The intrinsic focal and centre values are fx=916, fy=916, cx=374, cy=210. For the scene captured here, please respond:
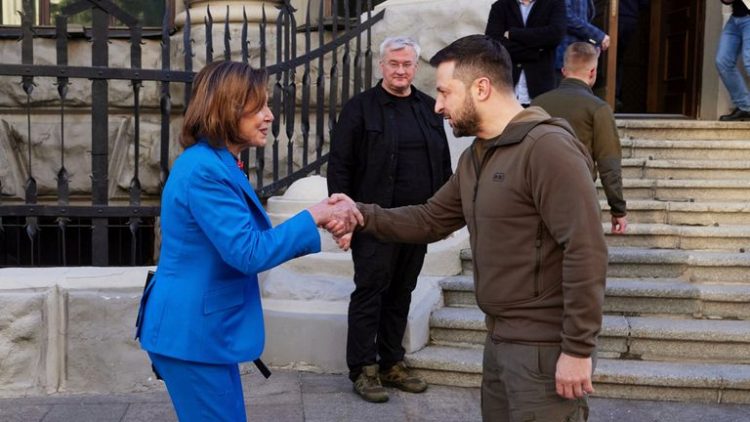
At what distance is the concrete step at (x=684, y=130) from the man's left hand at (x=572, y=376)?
541 cm

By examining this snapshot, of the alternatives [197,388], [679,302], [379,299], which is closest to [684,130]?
[679,302]

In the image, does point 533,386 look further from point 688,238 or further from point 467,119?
point 688,238

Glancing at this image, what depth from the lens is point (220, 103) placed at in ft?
9.27

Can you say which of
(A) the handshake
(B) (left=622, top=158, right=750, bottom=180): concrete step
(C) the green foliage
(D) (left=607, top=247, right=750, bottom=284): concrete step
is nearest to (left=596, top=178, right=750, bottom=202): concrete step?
(B) (left=622, top=158, right=750, bottom=180): concrete step

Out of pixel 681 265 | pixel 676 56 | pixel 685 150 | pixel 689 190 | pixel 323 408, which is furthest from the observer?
pixel 676 56

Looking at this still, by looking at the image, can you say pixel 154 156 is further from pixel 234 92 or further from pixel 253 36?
pixel 234 92

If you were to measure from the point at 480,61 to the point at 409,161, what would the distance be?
2222 mm

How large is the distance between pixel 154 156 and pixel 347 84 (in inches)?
84.5

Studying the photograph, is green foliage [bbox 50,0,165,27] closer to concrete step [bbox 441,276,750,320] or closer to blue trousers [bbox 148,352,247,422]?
concrete step [bbox 441,276,750,320]

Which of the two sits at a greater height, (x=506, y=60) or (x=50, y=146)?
(x=506, y=60)

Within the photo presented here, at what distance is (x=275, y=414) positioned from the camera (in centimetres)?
481

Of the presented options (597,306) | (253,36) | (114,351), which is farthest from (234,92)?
(253,36)

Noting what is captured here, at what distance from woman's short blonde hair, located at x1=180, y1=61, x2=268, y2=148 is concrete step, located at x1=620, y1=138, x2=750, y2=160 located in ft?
17.0

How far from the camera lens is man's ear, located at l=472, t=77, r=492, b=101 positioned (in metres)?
2.86
